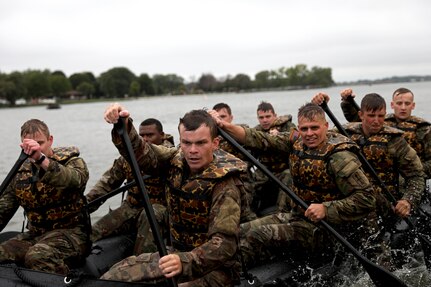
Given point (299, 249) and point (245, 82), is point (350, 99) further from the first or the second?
point (245, 82)

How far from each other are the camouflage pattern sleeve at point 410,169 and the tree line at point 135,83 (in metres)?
88.5

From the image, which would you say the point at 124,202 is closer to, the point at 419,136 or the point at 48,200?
the point at 48,200

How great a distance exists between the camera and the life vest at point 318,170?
4.54 metres

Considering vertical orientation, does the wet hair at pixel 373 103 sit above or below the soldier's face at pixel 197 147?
above

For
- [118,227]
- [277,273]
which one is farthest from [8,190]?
[277,273]

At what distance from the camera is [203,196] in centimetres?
347

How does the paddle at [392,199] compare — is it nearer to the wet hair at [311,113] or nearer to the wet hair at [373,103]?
the wet hair at [373,103]

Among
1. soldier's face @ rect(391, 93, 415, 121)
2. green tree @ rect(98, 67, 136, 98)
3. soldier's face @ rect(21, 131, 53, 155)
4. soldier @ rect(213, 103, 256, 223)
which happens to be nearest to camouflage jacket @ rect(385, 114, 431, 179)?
soldier's face @ rect(391, 93, 415, 121)

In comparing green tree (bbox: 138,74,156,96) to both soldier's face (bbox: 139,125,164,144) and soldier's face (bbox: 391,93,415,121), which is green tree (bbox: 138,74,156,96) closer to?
soldier's face (bbox: 391,93,415,121)

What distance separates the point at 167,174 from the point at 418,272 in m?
3.97

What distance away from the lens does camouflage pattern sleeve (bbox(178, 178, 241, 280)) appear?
3.10 metres

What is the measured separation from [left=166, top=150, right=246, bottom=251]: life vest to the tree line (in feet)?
293

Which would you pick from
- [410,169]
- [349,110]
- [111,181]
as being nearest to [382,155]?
[410,169]

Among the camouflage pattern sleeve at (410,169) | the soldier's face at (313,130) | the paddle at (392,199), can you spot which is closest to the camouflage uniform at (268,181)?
the paddle at (392,199)
